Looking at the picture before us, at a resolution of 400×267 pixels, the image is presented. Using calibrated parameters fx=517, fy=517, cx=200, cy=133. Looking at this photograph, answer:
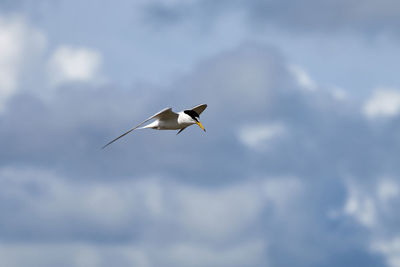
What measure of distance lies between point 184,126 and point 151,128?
325cm

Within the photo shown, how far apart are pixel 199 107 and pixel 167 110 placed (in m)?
6.75

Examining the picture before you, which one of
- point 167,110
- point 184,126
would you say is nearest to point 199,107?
point 184,126

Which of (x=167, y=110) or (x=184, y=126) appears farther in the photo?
(x=184, y=126)

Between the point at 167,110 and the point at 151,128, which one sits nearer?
the point at 167,110

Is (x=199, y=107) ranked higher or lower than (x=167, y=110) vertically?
higher

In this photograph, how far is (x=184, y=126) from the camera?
167ft

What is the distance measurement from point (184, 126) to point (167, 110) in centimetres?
431

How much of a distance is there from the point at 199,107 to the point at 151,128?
5.85 meters

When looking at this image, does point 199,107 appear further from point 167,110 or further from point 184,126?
point 167,110

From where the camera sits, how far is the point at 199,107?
53.2m

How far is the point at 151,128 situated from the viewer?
166ft

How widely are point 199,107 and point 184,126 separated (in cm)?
334

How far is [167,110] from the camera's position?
4716 cm

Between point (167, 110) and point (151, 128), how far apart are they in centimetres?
409
